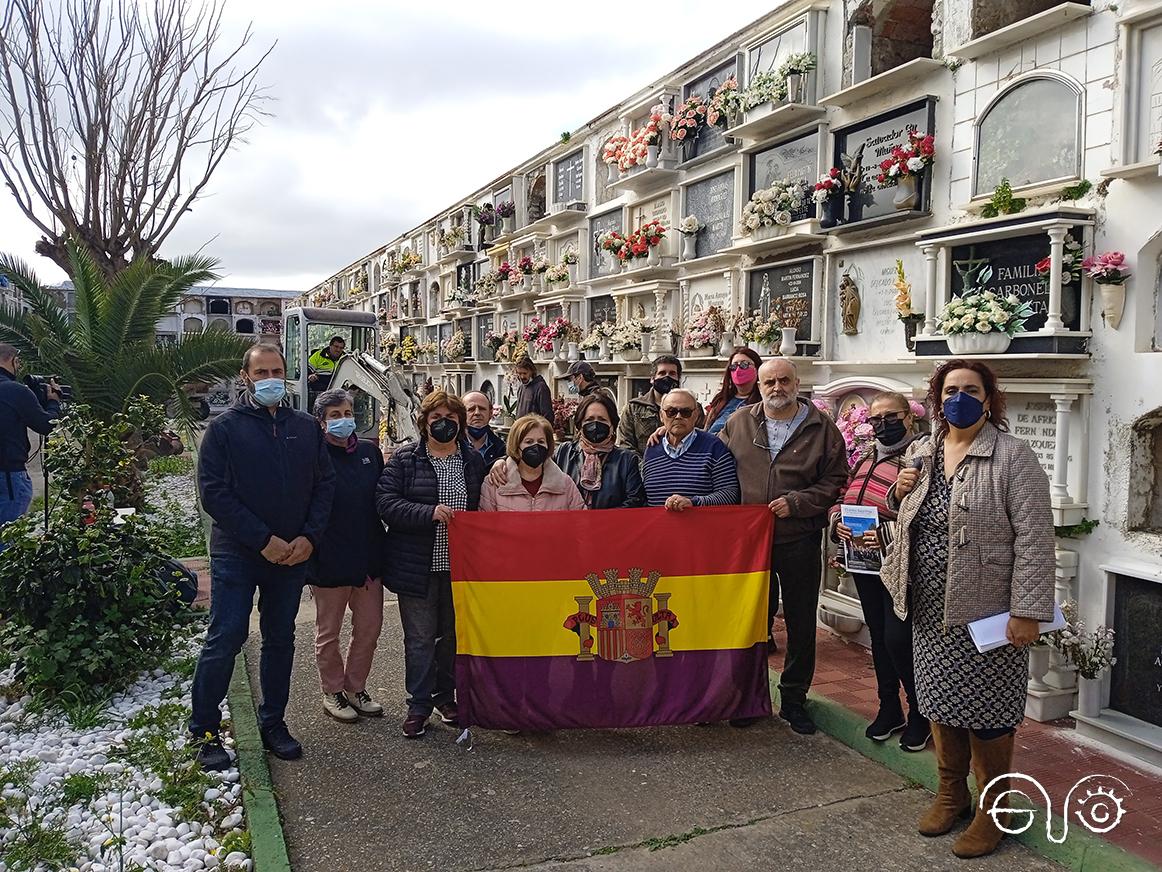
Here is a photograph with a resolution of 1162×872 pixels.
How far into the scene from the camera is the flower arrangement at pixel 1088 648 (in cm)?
454

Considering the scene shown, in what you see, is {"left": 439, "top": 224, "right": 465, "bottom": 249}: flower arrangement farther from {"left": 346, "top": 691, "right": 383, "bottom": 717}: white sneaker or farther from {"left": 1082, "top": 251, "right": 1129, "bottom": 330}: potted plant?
{"left": 1082, "top": 251, "right": 1129, "bottom": 330}: potted plant

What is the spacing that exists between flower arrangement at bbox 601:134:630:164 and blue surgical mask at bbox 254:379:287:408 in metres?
6.96

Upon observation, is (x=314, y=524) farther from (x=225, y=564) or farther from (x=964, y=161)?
(x=964, y=161)

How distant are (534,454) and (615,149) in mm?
6835

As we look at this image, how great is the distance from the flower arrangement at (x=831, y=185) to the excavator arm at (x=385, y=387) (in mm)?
6827

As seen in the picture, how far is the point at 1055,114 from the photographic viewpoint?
4.98m

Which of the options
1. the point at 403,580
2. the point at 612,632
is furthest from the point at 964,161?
the point at 403,580

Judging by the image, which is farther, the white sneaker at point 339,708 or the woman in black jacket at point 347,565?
the white sneaker at point 339,708

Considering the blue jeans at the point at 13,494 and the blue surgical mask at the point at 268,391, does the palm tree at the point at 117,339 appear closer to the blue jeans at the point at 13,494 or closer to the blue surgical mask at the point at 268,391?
the blue jeans at the point at 13,494

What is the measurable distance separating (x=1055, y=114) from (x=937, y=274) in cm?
110

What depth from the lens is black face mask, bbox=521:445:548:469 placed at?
462 centimetres

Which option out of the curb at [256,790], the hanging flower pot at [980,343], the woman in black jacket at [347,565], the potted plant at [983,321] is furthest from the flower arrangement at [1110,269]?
the curb at [256,790]

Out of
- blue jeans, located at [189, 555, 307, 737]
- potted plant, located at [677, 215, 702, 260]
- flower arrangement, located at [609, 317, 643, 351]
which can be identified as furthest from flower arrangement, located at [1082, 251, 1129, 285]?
flower arrangement, located at [609, 317, 643, 351]

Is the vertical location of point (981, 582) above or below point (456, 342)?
below
